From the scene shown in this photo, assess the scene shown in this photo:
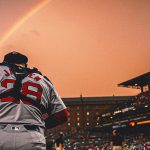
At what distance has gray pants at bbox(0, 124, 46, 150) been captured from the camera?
251 centimetres

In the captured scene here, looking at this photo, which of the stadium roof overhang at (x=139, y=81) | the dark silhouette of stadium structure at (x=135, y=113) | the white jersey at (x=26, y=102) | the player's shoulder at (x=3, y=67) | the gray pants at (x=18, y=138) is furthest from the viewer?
the stadium roof overhang at (x=139, y=81)

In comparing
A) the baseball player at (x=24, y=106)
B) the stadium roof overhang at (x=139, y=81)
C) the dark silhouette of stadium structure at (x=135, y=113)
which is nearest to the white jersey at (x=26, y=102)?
the baseball player at (x=24, y=106)

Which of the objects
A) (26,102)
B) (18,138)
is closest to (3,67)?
(26,102)

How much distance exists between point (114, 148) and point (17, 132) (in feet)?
49.1

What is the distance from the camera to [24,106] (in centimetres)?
275

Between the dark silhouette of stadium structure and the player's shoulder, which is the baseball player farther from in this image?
the dark silhouette of stadium structure

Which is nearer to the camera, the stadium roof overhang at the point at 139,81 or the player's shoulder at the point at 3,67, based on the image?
the player's shoulder at the point at 3,67

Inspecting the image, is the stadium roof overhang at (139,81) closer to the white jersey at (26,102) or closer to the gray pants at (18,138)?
the white jersey at (26,102)

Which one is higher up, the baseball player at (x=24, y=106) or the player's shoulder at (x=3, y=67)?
the player's shoulder at (x=3, y=67)

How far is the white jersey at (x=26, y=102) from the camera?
2.69 metres

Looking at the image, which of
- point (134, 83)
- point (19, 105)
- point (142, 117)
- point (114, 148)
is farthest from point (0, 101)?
point (134, 83)

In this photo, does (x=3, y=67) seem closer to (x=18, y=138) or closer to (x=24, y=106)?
(x=24, y=106)

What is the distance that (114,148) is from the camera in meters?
16.8

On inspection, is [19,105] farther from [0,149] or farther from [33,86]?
[0,149]
